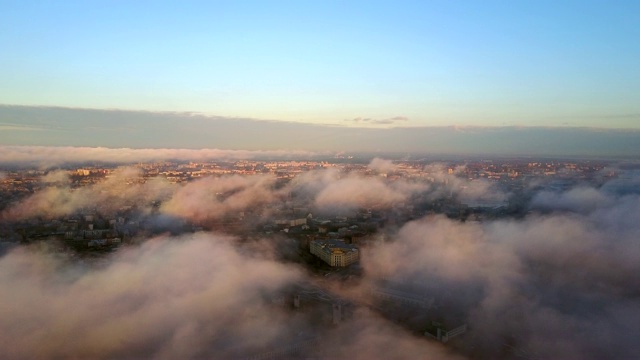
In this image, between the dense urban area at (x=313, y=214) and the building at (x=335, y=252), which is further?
the building at (x=335, y=252)

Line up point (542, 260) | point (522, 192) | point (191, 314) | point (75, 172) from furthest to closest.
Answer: point (522, 192), point (75, 172), point (542, 260), point (191, 314)

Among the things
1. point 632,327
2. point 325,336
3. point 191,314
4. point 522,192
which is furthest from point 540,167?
point 191,314

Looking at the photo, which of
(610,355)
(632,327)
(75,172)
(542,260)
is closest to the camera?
(610,355)

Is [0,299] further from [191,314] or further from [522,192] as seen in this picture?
[522,192]

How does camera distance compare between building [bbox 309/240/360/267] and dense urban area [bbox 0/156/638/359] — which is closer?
dense urban area [bbox 0/156/638/359]
